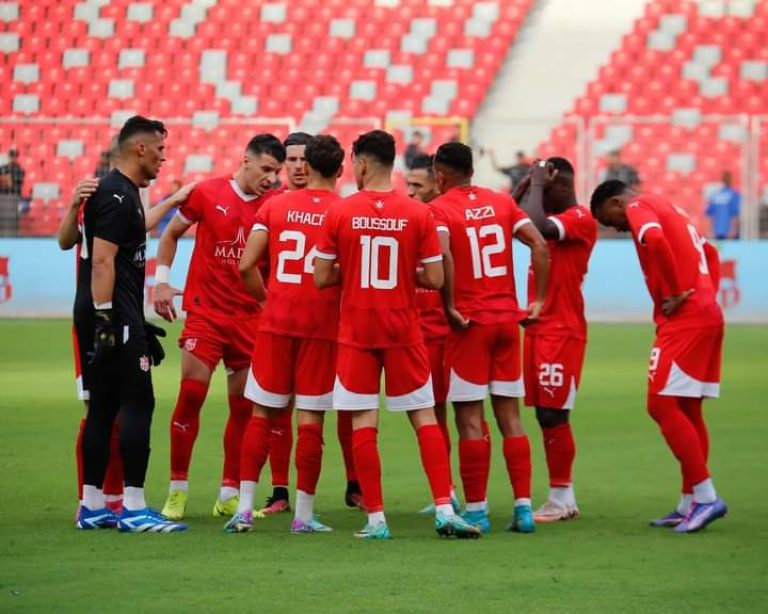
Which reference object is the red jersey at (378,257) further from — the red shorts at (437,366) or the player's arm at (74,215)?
the player's arm at (74,215)

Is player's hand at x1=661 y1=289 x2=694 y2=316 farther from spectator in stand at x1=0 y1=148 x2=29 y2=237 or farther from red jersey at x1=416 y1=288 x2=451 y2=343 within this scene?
spectator in stand at x1=0 y1=148 x2=29 y2=237

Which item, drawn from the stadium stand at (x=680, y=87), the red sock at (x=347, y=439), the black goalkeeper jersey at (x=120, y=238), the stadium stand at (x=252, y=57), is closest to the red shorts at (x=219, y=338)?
the red sock at (x=347, y=439)

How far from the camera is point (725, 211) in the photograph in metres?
23.7

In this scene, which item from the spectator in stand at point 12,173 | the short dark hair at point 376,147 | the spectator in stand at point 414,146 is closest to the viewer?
the short dark hair at point 376,147

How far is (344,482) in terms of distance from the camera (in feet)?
32.2

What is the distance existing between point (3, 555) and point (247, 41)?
2531cm

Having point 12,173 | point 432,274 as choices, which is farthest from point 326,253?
point 12,173

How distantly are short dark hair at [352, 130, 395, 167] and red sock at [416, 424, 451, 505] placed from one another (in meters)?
1.32

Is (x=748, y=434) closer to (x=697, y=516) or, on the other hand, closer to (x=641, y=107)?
(x=697, y=516)

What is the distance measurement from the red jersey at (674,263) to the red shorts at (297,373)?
170 centimetres

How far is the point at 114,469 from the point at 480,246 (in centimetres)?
223

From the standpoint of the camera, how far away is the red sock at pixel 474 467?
785 cm

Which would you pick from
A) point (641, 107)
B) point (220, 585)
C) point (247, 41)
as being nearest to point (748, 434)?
point (220, 585)

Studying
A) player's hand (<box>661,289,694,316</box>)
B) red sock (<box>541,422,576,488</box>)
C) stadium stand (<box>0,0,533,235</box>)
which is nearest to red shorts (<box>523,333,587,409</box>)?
red sock (<box>541,422,576,488</box>)
